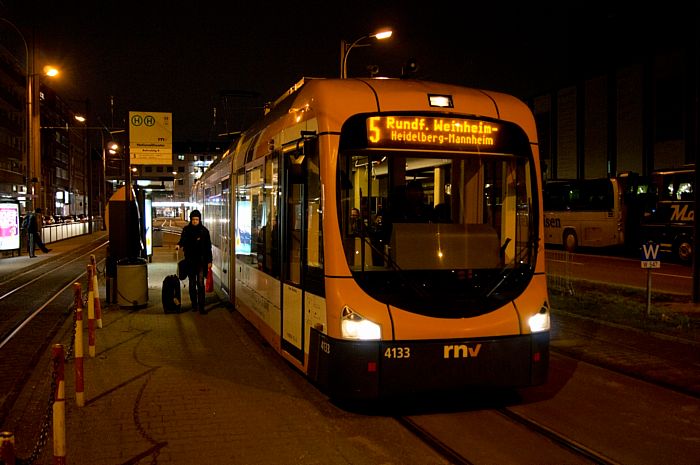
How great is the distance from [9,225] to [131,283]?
15932mm

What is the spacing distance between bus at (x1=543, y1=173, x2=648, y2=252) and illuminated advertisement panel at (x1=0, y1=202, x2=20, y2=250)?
82.9 ft

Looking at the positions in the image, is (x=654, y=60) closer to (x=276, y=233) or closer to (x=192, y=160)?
(x=276, y=233)

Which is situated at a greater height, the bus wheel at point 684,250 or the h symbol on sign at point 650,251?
the h symbol on sign at point 650,251

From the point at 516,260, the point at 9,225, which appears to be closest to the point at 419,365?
the point at 516,260

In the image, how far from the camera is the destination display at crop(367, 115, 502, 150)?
21.7 ft

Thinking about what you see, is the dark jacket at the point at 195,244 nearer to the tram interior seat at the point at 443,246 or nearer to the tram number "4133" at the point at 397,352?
the tram interior seat at the point at 443,246

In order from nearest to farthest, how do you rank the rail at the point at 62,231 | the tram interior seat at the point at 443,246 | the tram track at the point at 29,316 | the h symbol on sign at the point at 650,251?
the tram interior seat at the point at 443,246
the tram track at the point at 29,316
the h symbol on sign at the point at 650,251
the rail at the point at 62,231

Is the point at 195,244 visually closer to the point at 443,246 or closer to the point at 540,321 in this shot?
the point at 443,246

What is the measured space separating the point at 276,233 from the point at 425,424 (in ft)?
9.54

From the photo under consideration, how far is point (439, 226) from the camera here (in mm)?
6871

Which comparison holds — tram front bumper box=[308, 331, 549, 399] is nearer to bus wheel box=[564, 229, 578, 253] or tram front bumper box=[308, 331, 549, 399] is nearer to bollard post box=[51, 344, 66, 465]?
bollard post box=[51, 344, 66, 465]

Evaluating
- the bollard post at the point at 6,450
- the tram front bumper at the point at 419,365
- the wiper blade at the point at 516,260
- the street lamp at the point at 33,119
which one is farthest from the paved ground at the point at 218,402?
the street lamp at the point at 33,119

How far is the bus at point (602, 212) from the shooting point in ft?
106

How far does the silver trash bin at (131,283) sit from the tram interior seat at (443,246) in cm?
808
